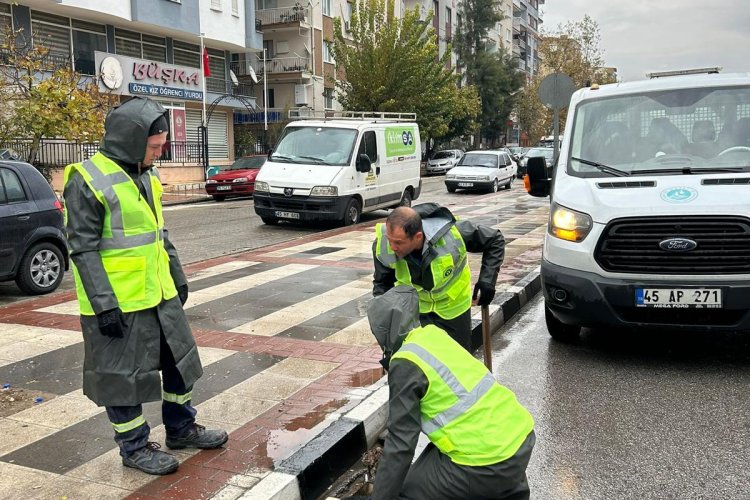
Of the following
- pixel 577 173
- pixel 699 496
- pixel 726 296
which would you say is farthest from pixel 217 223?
pixel 699 496

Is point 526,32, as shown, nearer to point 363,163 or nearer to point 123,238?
point 363,163

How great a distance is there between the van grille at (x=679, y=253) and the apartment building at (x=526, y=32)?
91.1 meters

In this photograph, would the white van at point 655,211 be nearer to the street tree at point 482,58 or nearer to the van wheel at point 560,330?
the van wheel at point 560,330

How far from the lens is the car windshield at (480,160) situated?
90.6 ft

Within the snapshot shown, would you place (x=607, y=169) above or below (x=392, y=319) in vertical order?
above

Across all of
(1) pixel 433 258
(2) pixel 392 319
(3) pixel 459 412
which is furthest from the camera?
(1) pixel 433 258

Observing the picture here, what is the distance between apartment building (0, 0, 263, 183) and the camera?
2539 centimetres

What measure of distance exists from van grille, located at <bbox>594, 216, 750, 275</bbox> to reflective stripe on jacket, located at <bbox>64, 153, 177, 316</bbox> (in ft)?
11.4

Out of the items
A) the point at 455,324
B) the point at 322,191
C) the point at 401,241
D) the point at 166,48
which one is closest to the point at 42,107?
the point at 322,191

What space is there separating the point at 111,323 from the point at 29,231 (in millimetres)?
5782

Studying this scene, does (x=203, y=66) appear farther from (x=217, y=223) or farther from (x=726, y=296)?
(x=726, y=296)

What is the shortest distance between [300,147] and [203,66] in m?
16.9

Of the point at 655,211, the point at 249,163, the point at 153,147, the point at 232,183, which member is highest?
the point at 153,147

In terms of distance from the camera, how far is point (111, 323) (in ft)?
11.6
